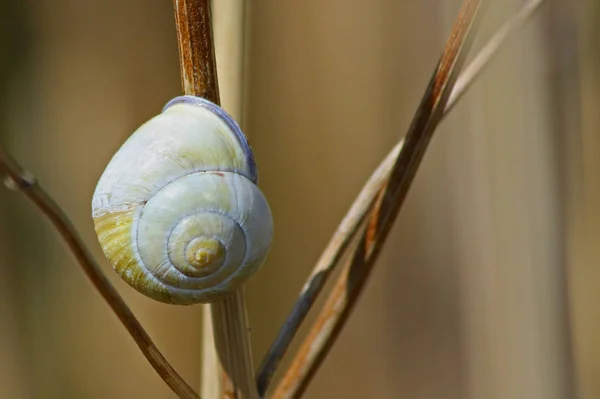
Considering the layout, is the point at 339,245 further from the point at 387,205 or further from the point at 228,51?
the point at 228,51

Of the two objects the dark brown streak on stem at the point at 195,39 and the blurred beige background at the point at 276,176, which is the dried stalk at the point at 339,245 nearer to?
the dark brown streak on stem at the point at 195,39

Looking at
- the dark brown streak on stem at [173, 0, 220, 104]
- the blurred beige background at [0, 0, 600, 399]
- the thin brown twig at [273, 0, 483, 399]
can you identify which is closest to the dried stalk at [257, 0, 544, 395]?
the thin brown twig at [273, 0, 483, 399]

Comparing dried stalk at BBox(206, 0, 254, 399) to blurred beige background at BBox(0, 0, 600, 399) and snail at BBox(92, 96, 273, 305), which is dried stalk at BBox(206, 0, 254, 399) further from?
blurred beige background at BBox(0, 0, 600, 399)

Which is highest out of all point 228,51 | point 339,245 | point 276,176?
point 228,51

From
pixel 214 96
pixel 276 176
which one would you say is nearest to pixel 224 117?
pixel 214 96

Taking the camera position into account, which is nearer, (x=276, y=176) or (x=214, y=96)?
(x=214, y=96)
